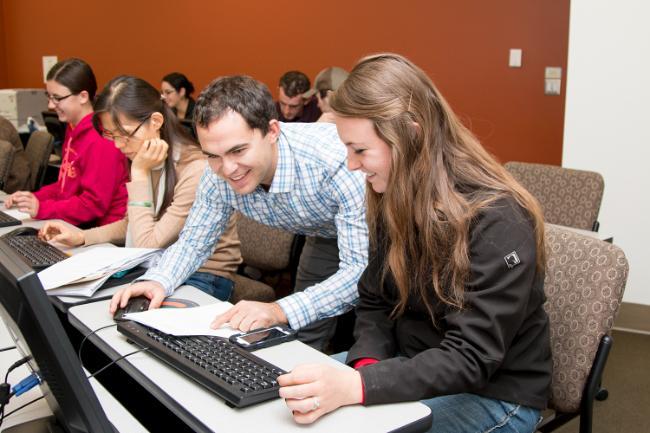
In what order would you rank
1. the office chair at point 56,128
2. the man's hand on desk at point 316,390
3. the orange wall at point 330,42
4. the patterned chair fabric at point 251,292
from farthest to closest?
1. the office chair at point 56,128
2. the orange wall at point 330,42
3. the patterned chair fabric at point 251,292
4. the man's hand on desk at point 316,390

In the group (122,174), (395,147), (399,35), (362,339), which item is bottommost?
(362,339)

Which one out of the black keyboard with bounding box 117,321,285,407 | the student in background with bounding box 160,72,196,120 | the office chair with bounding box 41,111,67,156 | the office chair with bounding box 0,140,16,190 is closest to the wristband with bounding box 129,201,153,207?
the black keyboard with bounding box 117,321,285,407

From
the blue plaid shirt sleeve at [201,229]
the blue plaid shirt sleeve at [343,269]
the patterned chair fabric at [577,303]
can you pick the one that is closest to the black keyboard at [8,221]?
the blue plaid shirt sleeve at [201,229]

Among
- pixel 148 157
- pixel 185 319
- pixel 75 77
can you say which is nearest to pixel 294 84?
pixel 75 77

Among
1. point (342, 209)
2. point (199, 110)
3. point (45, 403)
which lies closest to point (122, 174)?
point (199, 110)

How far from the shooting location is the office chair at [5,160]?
3463mm

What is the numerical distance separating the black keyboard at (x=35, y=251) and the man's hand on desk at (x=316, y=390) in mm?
1105

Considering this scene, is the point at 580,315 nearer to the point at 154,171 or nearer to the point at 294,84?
the point at 154,171

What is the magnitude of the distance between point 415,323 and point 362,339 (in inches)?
5.0

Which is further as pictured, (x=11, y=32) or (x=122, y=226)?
(x=11, y=32)

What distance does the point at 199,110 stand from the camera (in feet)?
5.46

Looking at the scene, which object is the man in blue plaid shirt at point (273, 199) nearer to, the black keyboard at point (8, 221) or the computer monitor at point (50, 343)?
the computer monitor at point (50, 343)

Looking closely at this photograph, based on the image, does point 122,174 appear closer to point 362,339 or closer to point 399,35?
point 362,339

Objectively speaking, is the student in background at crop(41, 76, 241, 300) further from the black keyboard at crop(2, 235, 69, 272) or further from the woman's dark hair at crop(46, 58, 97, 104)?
the woman's dark hair at crop(46, 58, 97, 104)
